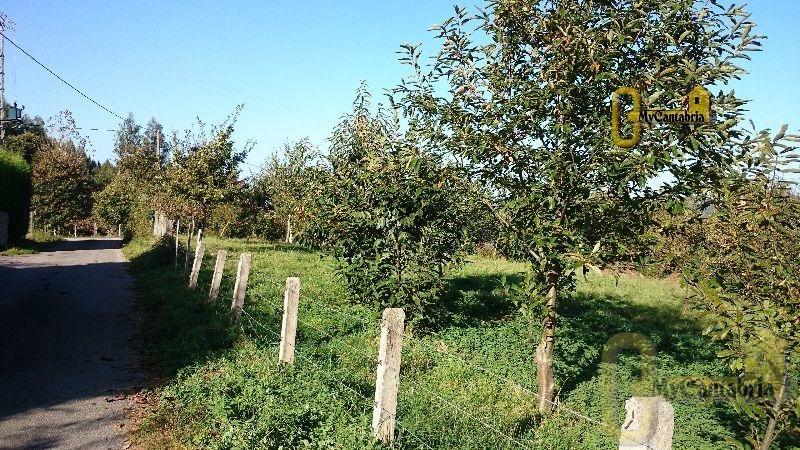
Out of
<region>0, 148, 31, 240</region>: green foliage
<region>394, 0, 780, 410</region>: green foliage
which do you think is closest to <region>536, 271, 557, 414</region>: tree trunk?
<region>394, 0, 780, 410</region>: green foliage

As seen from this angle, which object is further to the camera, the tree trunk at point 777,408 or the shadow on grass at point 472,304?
the shadow on grass at point 472,304

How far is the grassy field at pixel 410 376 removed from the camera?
627 cm

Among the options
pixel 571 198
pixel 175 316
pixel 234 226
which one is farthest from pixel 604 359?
pixel 234 226

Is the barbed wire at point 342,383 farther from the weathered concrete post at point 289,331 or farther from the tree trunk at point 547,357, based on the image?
the tree trunk at point 547,357

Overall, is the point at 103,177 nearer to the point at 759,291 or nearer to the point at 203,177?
the point at 203,177

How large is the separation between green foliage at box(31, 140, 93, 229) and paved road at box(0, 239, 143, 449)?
33.4 m

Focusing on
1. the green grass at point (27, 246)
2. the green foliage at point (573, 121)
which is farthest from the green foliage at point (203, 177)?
the green foliage at point (573, 121)

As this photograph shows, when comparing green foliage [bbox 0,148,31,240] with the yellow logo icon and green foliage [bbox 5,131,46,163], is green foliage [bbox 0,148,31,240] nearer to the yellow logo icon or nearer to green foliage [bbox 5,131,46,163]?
green foliage [bbox 5,131,46,163]

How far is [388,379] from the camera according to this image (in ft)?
18.0

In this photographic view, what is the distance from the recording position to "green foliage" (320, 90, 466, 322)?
34.0 ft

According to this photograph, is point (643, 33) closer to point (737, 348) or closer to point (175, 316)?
point (737, 348)

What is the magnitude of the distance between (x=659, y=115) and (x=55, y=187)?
51921mm

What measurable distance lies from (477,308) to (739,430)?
659 centimetres

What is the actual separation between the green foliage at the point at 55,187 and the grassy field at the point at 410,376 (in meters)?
39.3
